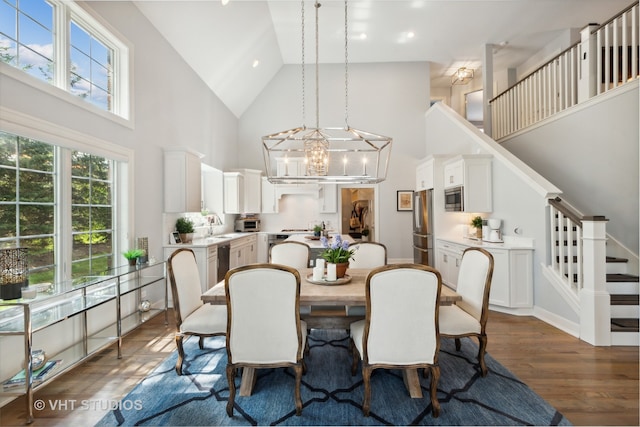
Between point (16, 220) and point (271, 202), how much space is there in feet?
17.5

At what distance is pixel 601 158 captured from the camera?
4.00m

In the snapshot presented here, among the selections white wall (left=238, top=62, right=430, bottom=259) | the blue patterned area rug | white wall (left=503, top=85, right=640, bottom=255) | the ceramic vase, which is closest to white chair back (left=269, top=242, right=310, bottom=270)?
the ceramic vase

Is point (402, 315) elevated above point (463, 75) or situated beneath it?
situated beneath

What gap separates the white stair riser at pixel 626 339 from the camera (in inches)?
113

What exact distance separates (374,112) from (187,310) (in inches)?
260

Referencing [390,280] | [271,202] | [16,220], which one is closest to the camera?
[390,280]

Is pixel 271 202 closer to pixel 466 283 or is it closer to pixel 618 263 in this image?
pixel 466 283

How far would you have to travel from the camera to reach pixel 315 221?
7.61 metres

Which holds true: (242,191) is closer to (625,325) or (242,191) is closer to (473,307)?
(473,307)

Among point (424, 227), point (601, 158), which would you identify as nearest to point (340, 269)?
point (424, 227)

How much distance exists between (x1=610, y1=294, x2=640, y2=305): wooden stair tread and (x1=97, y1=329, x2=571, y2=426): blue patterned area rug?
1.70 m

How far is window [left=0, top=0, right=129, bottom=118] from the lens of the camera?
2.25 meters

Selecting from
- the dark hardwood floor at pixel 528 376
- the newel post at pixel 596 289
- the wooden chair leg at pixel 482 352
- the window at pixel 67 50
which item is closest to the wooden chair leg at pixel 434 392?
the wooden chair leg at pixel 482 352

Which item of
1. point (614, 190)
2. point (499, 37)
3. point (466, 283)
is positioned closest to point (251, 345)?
point (466, 283)
